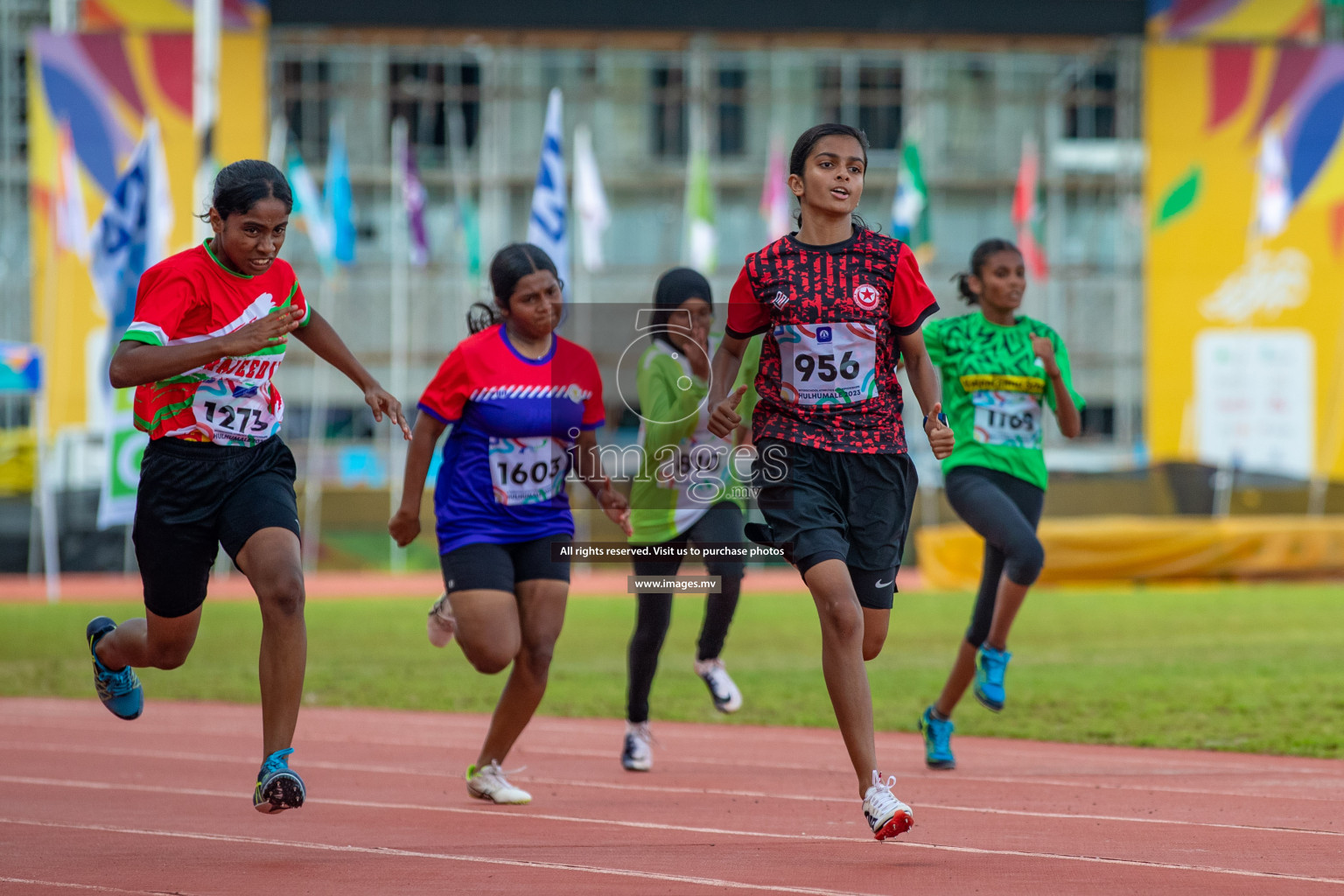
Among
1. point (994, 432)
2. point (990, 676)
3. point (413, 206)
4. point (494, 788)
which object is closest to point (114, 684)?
point (494, 788)

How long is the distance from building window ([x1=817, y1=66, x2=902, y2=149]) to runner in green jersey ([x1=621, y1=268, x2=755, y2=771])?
112 feet

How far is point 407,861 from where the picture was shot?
195 inches

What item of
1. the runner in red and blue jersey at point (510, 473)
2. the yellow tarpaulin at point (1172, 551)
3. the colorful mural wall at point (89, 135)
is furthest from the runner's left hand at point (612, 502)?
the colorful mural wall at point (89, 135)

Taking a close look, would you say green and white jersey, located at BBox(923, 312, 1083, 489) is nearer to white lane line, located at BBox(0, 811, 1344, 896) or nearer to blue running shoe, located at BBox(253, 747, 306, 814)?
white lane line, located at BBox(0, 811, 1344, 896)

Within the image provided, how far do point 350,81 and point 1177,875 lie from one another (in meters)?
38.2

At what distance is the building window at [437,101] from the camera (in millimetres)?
38969

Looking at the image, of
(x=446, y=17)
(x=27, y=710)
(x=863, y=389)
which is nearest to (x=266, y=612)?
(x=863, y=389)

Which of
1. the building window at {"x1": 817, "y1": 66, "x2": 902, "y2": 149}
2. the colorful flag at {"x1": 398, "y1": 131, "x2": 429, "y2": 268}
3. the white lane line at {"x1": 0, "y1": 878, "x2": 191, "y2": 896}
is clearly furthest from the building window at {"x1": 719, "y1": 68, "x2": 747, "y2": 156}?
the white lane line at {"x1": 0, "y1": 878, "x2": 191, "y2": 896}

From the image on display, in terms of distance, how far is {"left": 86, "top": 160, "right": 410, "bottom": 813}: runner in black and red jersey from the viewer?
520cm

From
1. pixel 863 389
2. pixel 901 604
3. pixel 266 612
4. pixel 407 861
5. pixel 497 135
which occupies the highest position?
pixel 497 135

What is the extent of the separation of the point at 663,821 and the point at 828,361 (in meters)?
1.87

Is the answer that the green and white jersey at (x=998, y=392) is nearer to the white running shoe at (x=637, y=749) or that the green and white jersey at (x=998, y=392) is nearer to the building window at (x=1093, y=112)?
the white running shoe at (x=637, y=749)

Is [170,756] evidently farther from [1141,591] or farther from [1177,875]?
[1141,591]

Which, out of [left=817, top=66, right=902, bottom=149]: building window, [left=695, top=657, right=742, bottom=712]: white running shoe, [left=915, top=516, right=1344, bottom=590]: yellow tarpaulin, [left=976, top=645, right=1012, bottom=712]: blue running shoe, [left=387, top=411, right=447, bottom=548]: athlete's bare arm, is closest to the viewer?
[left=387, top=411, right=447, bottom=548]: athlete's bare arm
